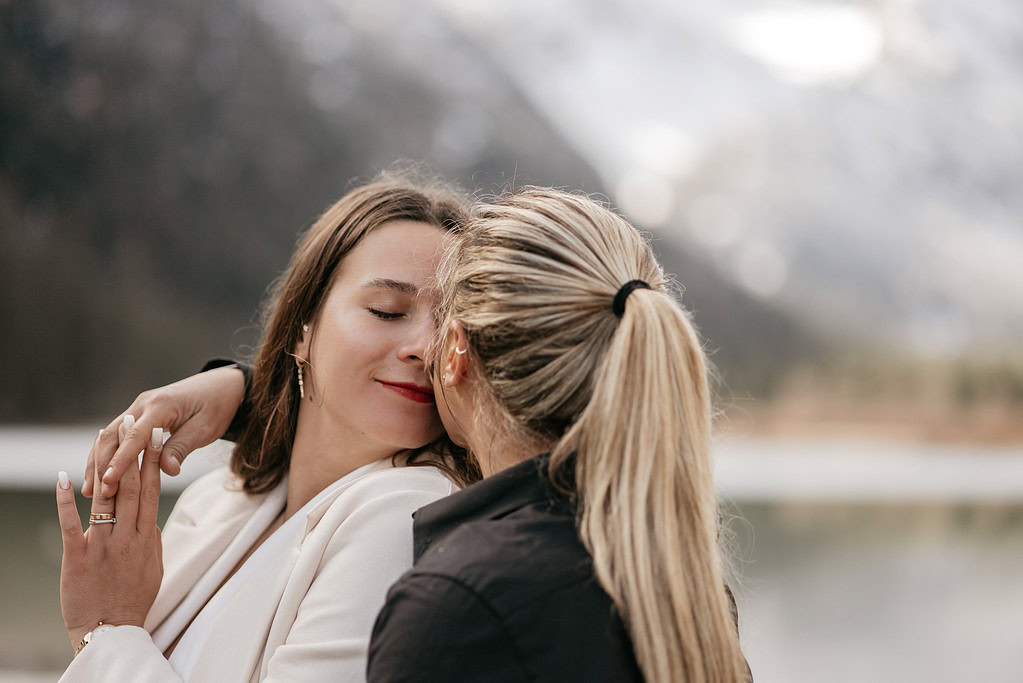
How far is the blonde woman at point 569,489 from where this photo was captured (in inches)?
30.8

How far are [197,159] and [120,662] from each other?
Result: 42.4 feet

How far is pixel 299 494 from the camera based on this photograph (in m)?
1.44

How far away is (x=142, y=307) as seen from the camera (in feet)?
40.8

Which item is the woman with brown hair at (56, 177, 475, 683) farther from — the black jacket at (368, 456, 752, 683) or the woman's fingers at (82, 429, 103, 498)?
the black jacket at (368, 456, 752, 683)

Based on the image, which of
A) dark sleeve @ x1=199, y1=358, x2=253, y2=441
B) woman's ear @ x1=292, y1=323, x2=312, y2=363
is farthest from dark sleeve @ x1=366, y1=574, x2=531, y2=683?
dark sleeve @ x1=199, y1=358, x2=253, y2=441

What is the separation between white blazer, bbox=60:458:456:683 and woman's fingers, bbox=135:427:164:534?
0.14 metres

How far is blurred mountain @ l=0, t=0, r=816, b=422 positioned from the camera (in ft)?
38.9

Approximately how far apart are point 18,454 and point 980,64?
15.6 meters

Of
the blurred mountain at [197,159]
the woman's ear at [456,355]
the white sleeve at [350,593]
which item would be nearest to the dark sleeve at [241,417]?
the white sleeve at [350,593]

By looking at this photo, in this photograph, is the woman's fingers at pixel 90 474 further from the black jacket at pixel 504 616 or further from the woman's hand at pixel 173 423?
the black jacket at pixel 504 616

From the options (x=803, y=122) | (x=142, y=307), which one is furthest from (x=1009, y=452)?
(x=142, y=307)

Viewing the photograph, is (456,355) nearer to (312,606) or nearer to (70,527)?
(312,606)

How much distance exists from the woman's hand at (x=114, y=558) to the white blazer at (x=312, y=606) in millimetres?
51

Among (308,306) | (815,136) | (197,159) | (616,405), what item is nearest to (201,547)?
(308,306)
